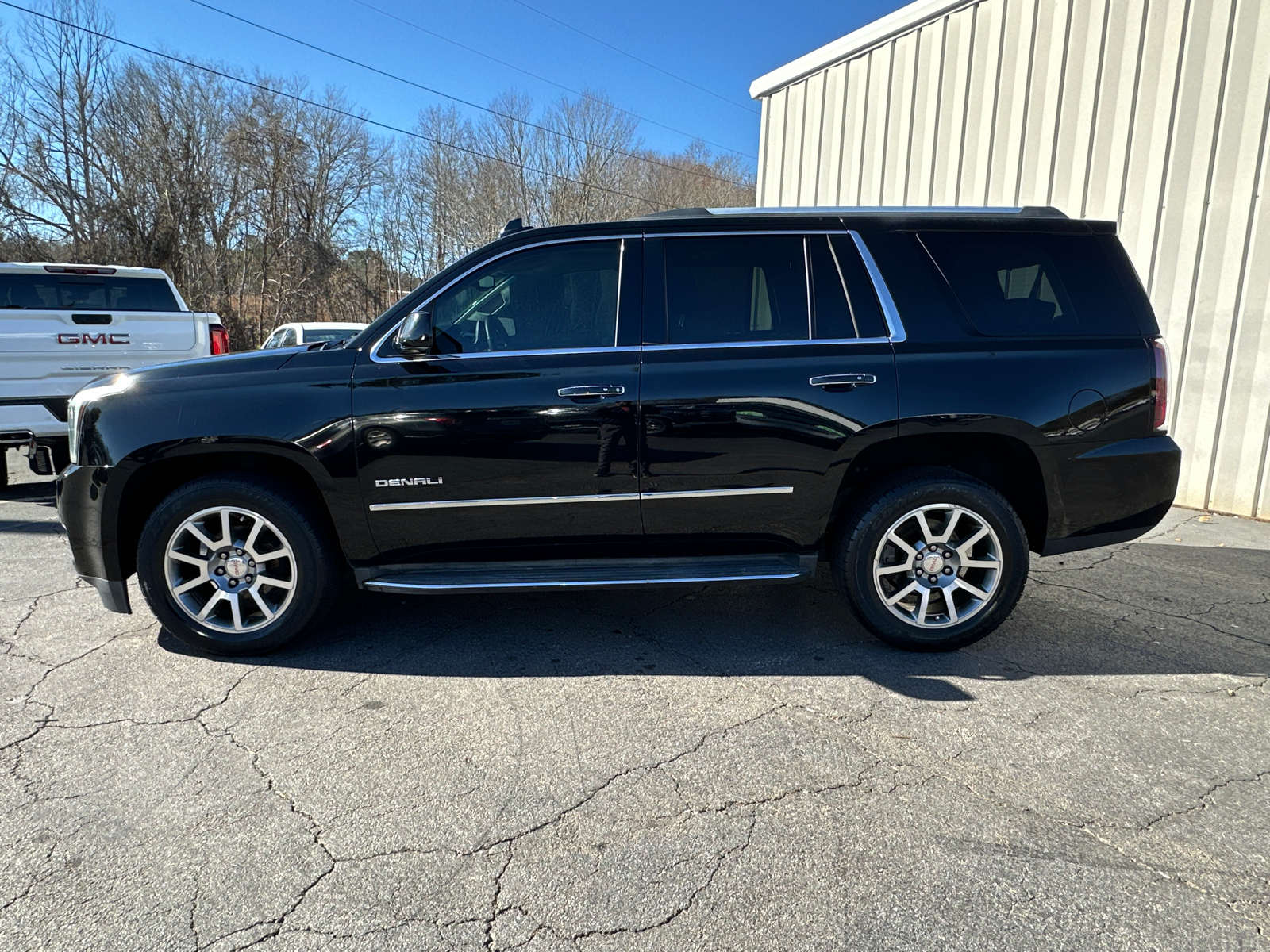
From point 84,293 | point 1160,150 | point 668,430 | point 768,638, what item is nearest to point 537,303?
point 668,430

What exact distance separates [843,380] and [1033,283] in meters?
1.11

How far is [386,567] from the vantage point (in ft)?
12.3

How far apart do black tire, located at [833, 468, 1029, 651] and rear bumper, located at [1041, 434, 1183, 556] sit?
0.26 metres

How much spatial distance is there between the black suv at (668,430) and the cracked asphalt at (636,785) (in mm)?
410

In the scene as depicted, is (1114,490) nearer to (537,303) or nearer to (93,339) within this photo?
(537,303)

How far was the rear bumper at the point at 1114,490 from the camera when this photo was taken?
12.2 feet

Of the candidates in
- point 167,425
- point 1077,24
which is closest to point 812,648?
point 167,425

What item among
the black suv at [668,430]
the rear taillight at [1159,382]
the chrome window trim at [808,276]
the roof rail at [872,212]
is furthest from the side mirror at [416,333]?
the rear taillight at [1159,382]

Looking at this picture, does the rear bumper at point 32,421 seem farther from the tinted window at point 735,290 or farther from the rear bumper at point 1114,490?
the rear bumper at point 1114,490

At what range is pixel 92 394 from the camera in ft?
12.1

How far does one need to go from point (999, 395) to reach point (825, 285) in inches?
36.7

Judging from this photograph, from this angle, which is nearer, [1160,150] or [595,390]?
[595,390]

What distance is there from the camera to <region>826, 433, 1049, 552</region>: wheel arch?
149 inches

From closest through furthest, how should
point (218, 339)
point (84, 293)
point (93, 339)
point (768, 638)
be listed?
point (768, 638), point (93, 339), point (84, 293), point (218, 339)
